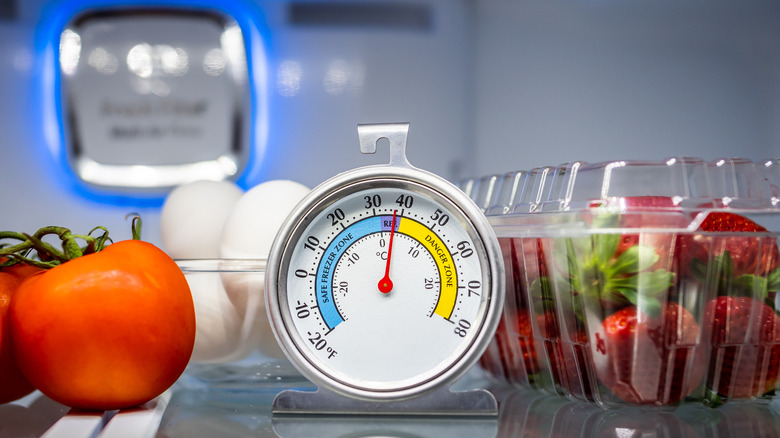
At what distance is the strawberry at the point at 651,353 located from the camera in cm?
65

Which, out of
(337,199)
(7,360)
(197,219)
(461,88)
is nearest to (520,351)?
(337,199)

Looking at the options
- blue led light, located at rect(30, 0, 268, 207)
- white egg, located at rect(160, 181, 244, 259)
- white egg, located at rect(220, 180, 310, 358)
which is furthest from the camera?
blue led light, located at rect(30, 0, 268, 207)

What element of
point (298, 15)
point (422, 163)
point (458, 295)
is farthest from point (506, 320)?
point (298, 15)

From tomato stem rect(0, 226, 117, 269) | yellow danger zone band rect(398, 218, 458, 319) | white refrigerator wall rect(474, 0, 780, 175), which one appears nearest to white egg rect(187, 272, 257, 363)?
tomato stem rect(0, 226, 117, 269)

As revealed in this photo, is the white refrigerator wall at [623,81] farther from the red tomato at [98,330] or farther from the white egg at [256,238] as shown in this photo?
the red tomato at [98,330]

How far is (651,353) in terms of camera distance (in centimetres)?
65

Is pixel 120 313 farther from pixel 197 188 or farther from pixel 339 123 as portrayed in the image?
pixel 339 123

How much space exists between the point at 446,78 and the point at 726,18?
0.61 m

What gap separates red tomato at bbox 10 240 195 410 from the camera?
2.01ft

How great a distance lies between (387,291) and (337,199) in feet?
0.35

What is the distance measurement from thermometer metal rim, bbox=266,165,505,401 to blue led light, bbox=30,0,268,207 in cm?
77

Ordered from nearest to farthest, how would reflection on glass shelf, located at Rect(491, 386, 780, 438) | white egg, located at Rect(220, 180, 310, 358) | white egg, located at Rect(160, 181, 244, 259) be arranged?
reflection on glass shelf, located at Rect(491, 386, 780, 438) → white egg, located at Rect(220, 180, 310, 358) → white egg, located at Rect(160, 181, 244, 259)

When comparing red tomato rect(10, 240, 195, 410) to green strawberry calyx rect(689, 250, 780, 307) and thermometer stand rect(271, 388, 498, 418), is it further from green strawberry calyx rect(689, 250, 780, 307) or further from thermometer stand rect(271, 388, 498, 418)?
green strawberry calyx rect(689, 250, 780, 307)

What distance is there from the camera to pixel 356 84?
1408 mm
